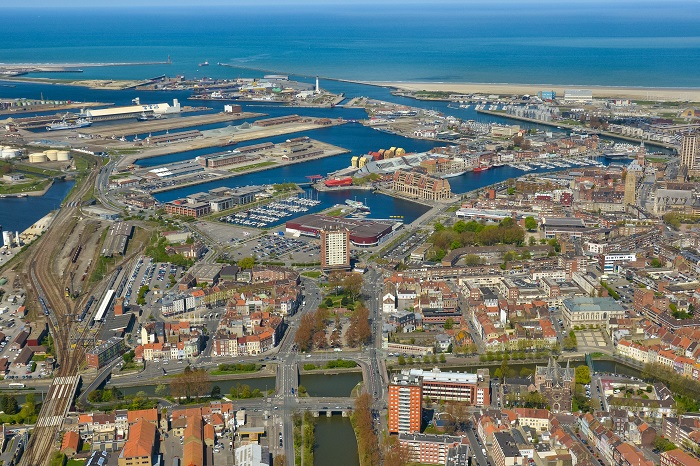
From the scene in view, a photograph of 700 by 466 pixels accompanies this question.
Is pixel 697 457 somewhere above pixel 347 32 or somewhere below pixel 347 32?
below

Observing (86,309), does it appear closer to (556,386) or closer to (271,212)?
(271,212)

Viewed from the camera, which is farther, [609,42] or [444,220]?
[609,42]

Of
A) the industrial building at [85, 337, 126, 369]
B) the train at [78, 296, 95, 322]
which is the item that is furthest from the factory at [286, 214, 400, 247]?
the industrial building at [85, 337, 126, 369]

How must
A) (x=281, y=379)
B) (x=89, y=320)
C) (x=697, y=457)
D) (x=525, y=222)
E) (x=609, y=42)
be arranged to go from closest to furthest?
1. (x=697, y=457)
2. (x=281, y=379)
3. (x=89, y=320)
4. (x=525, y=222)
5. (x=609, y=42)

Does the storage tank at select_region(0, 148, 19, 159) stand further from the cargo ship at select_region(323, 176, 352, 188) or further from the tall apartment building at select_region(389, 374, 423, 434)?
the tall apartment building at select_region(389, 374, 423, 434)

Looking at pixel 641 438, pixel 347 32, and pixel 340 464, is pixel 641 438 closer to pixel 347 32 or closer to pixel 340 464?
pixel 340 464

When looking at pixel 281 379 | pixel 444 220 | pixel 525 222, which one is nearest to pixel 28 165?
pixel 444 220

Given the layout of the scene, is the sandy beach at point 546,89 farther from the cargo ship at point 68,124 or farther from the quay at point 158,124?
the cargo ship at point 68,124

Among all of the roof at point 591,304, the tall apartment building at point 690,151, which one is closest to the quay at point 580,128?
the tall apartment building at point 690,151
